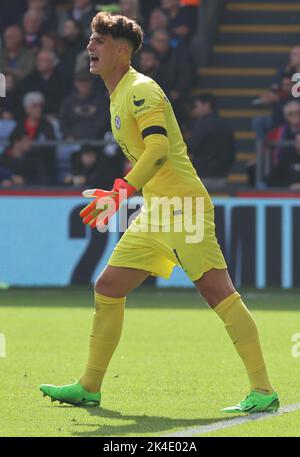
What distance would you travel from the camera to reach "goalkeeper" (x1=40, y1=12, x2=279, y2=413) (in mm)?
7184

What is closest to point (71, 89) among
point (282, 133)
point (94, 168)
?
point (94, 168)

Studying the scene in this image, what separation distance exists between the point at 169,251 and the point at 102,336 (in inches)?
25.4

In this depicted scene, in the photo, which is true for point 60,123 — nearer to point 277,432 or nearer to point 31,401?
point 31,401

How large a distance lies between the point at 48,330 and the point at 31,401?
403 centimetres

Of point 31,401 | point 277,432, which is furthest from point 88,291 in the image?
point 277,432

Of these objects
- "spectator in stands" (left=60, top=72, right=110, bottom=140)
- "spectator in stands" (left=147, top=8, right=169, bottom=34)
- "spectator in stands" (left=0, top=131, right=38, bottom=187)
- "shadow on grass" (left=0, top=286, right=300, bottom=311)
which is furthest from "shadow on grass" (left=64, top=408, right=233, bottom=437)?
"spectator in stands" (left=147, top=8, right=169, bottom=34)

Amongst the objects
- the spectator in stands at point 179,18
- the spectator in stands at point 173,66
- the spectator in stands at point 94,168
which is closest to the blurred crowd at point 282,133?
the spectator in stands at point 173,66

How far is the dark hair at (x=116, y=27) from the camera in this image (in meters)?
7.54

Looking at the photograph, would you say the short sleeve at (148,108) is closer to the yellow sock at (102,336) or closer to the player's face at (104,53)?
the player's face at (104,53)

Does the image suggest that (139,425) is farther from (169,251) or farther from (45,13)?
(45,13)

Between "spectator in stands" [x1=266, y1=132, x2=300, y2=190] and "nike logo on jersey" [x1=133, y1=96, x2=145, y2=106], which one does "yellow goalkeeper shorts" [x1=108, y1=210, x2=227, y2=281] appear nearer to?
"nike logo on jersey" [x1=133, y1=96, x2=145, y2=106]

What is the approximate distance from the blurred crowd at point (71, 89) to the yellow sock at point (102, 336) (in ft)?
27.9

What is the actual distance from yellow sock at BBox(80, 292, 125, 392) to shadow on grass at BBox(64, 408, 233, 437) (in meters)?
0.33

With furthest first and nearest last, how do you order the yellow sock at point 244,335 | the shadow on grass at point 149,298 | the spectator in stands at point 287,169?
1. the spectator in stands at point 287,169
2. the shadow on grass at point 149,298
3. the yellow sock at point 244,335
